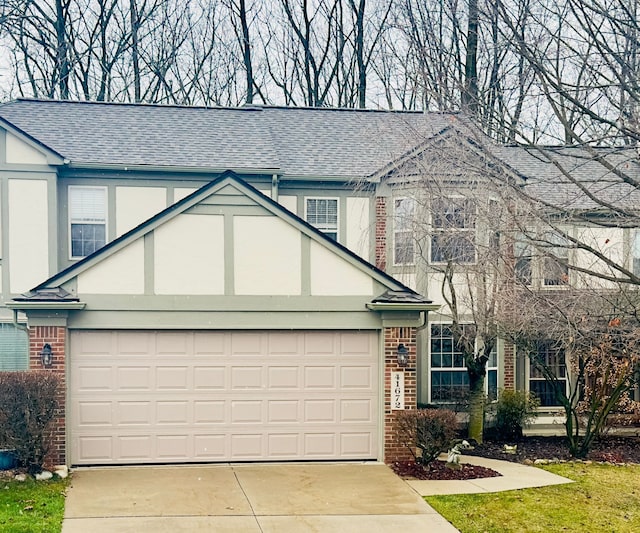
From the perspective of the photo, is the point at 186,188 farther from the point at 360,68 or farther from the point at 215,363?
the point at 360,68

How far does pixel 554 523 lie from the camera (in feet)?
32.2

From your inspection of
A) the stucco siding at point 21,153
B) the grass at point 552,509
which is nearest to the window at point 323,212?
the stucco siding at point 21,153

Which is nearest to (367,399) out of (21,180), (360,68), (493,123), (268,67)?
(493,123)

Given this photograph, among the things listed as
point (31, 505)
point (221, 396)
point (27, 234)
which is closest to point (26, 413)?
point (31, 505)

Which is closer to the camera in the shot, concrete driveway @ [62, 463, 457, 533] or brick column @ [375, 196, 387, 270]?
concrete driveway @ [62, 463, 457, 533]

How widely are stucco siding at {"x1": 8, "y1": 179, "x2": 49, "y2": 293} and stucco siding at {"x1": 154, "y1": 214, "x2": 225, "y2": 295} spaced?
4.96 m

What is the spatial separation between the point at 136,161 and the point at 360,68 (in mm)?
14682

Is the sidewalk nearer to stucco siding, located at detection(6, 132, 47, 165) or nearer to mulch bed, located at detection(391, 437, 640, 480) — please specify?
mulch bed, located at detection(391, 437, 640, 480)

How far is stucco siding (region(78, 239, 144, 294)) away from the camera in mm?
12164

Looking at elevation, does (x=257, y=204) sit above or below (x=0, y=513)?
above

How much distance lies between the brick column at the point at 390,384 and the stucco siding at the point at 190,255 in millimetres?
2870

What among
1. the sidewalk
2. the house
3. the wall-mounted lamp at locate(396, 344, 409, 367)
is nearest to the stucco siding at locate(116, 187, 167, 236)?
the house

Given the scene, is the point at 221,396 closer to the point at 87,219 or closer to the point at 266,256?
the point at 266,256

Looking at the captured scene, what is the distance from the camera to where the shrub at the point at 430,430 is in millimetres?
12031
